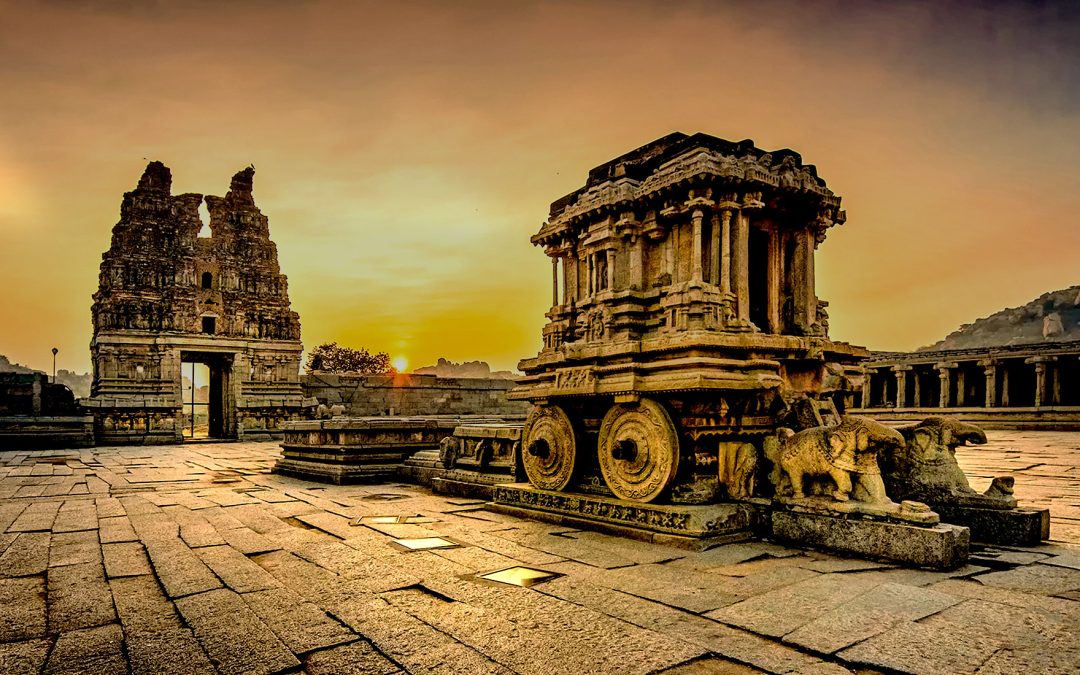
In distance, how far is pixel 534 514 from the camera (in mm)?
6398

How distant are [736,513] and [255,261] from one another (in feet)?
85.5

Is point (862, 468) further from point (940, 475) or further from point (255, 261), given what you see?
point (255, 261)

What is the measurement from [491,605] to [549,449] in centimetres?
323

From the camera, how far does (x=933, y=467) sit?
17.6ft

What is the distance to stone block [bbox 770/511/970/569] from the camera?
4133 millimetres

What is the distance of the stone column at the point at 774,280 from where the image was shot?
6.77 meters

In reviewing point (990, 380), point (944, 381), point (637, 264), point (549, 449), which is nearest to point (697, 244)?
point (637, 264)

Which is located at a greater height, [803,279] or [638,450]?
[803,279]

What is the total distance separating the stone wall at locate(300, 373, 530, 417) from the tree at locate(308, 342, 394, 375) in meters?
26.7

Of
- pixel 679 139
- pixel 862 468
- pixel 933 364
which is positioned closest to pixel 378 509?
pixel 862 468

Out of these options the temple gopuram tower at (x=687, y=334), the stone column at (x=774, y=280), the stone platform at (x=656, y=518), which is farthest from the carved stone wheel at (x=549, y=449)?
the stone column at (x=774, y=280)

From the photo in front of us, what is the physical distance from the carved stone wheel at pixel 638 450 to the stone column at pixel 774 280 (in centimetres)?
206

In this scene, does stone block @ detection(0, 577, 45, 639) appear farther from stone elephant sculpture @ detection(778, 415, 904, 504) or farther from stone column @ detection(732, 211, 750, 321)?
stone column @ detection(732, 211, 750, 321)

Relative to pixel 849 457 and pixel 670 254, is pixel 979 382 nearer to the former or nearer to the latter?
pixel 670 254
